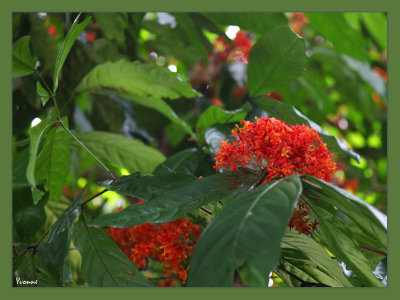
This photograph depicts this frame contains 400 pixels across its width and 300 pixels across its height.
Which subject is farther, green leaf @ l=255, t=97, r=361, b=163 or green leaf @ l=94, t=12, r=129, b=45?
green leaf @ l=94, t=12, r=129, b=45

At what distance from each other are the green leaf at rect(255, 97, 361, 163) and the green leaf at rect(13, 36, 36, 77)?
21.2 inches

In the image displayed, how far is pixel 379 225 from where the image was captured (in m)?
0.54

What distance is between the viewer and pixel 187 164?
41.2 inches

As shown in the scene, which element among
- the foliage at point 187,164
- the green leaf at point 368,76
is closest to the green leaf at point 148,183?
the foliage at point 187,164

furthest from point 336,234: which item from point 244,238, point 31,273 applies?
point 31,273

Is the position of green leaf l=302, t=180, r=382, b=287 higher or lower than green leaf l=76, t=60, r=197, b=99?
lower

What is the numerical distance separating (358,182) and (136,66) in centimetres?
137

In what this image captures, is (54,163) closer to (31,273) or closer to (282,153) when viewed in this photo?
(31,273)

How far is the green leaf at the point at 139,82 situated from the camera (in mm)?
1070

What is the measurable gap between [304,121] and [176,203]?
1.15ft

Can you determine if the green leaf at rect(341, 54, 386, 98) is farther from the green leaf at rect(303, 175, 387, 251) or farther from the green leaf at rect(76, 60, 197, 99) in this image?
the green leaf at rect(303, 175, 387, 251)

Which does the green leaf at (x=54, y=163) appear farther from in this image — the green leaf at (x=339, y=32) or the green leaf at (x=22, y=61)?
the green leaf at (x=339, y=32)

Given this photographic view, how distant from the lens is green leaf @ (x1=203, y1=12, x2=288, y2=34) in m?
1.28

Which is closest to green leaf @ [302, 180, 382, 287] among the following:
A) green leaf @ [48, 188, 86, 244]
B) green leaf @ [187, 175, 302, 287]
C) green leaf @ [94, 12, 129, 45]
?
green leaf @ [187, 175, 302, 287]
